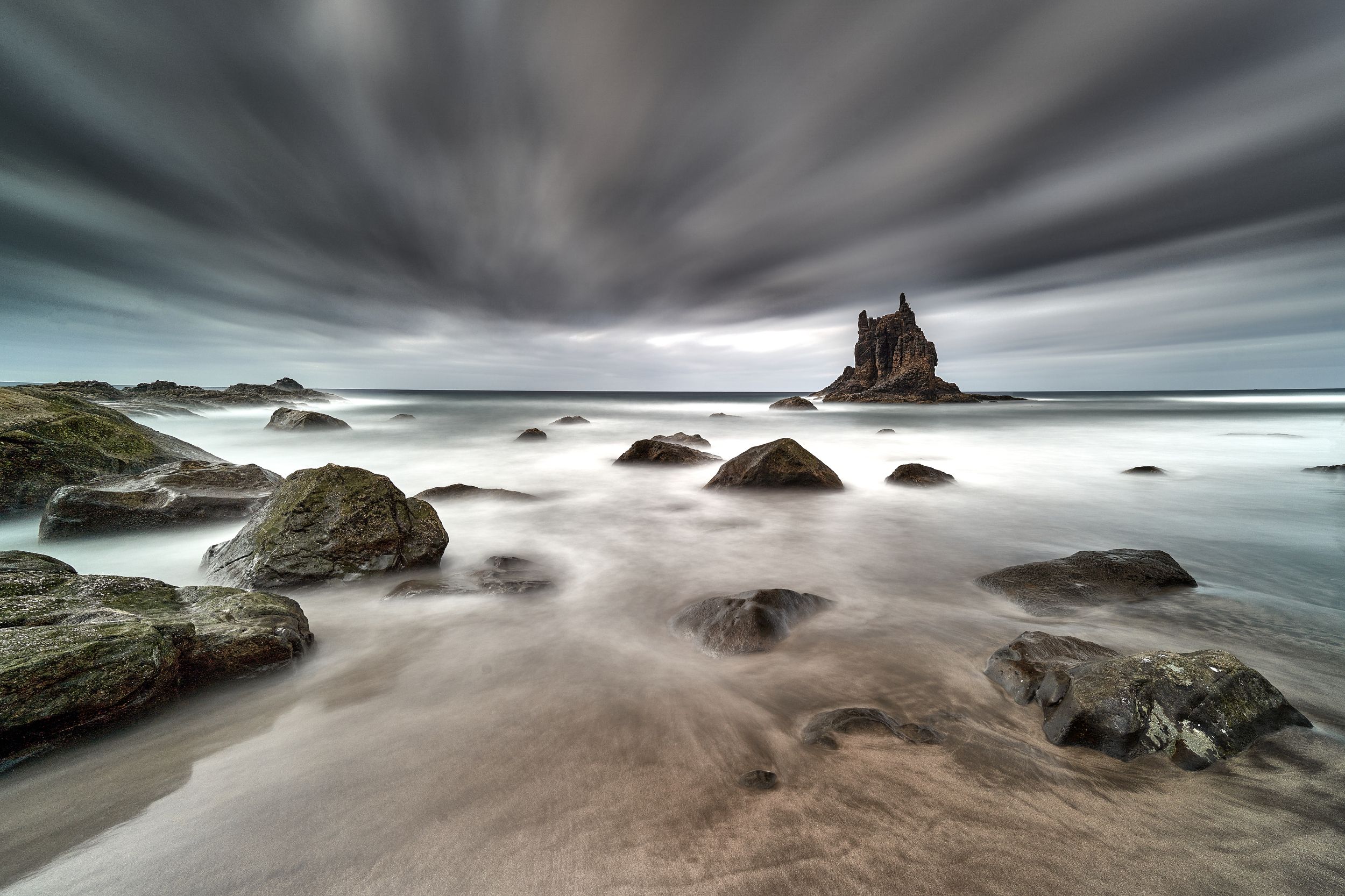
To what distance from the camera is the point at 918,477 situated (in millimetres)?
10758

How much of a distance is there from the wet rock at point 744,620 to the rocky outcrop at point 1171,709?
5.78 ft

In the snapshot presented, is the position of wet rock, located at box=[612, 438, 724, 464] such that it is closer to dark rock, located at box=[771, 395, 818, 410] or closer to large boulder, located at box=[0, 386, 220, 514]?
large boulder, located at box=[0, 386, 220, 514]

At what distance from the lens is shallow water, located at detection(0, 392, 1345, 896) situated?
1825 mm

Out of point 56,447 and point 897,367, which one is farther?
point 897,367

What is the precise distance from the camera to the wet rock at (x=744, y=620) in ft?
12.2

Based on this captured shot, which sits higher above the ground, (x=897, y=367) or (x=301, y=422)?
(x=897, y=367)

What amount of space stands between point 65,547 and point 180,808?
20.6 feet

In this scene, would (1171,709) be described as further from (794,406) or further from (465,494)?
(794,406)

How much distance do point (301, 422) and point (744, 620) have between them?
2585 centimetres

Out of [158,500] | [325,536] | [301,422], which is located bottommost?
[325,536]

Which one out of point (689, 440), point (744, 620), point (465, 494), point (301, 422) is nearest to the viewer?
point (744, 620)

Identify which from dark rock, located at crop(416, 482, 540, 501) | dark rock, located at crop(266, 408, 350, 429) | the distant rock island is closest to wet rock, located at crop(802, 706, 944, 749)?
dark rock, located at crop(416, 482, 540, 501)

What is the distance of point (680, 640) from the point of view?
3.97 meters

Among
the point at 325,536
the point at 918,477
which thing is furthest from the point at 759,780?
the point at 918,477
